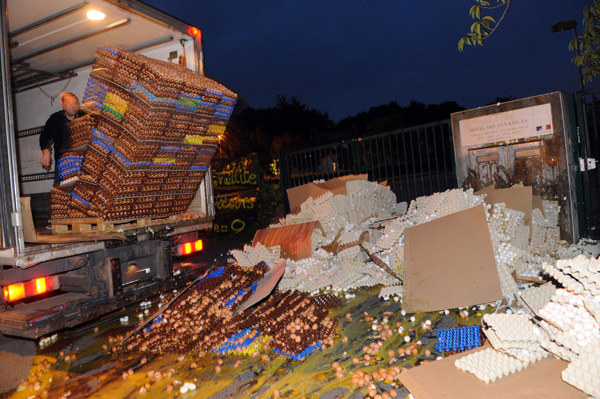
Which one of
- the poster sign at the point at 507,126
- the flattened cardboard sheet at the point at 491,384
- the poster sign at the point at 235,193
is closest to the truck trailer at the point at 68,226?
the flattened cardboard sheet at the point at 491,384

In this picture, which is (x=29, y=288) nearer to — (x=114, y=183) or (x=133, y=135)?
(x=114, y=183)

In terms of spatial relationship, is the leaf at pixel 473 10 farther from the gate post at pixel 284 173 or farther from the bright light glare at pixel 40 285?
the gate post at pixel 284 173

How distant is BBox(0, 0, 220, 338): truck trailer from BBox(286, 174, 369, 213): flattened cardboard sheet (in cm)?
204

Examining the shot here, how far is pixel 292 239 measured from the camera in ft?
21.2

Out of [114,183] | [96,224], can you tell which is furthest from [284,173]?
[114,183]

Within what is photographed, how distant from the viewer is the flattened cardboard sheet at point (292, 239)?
6.31 meters

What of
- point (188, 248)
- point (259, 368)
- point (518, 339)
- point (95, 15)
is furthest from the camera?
point (188, 248)

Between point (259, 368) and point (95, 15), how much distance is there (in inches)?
197

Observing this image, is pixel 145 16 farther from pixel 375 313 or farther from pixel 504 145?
pixel 504 145

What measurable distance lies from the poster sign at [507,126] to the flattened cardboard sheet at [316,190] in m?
2.00

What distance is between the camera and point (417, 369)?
283 cm

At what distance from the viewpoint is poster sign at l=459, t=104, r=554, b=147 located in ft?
20.9

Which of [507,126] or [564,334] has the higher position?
[507,126]

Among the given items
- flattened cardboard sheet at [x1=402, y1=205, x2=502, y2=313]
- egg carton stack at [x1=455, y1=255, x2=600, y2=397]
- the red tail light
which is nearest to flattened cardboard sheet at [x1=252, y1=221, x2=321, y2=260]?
flattened cardboard sheet at [x1=402, y1=205, x2=502, y2=313]
